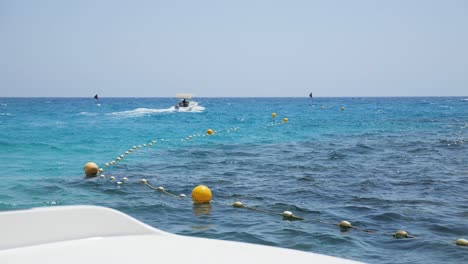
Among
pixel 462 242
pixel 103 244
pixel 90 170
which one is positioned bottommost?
pixel 90 170

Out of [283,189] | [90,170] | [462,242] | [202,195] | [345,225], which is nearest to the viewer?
[462,242]

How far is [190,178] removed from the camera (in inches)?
452

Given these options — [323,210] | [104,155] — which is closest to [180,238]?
[323,210]

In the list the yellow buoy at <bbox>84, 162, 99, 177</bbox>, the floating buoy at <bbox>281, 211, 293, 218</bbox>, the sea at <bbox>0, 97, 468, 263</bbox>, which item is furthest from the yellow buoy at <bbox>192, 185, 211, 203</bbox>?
the yellow buoy at <bbox>84, 162, 99, 177</bbox>

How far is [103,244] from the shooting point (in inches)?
106

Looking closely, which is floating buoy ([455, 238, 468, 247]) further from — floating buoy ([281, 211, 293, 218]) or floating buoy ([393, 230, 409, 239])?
floating buoy ([281, 211, 293, 218])

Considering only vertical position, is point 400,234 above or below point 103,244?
below

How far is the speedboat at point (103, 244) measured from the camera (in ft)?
7.85

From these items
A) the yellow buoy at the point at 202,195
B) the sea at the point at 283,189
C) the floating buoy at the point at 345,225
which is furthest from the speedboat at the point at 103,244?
the yellow buoy at the point at 202,195

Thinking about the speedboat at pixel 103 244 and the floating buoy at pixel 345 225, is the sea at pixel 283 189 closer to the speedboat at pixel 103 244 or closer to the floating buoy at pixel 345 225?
the floating buoy at pixel 345 225

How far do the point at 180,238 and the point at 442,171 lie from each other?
10651mm

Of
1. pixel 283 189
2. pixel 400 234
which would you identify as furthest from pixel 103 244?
pixel 283 189

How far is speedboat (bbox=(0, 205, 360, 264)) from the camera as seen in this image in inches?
94.2

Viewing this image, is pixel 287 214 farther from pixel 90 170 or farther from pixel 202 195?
pixel 90 170
